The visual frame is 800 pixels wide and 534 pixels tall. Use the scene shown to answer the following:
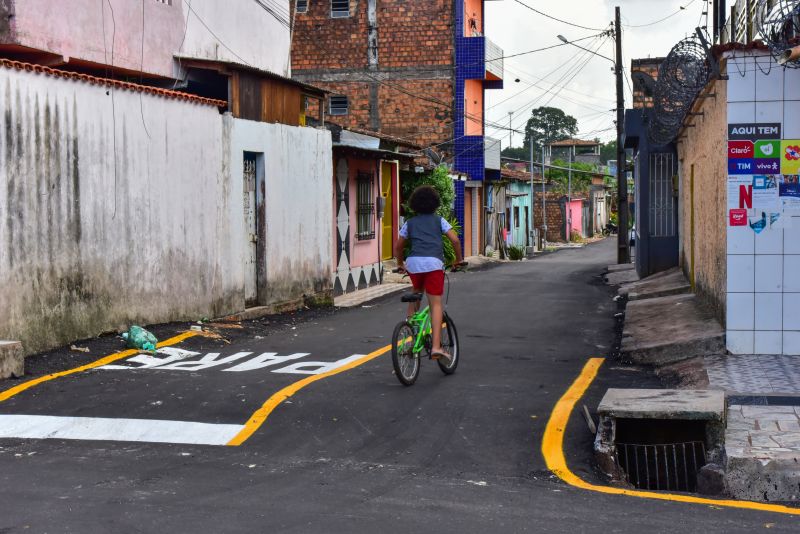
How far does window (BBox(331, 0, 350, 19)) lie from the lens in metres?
40.1

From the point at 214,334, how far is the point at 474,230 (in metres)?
31.8

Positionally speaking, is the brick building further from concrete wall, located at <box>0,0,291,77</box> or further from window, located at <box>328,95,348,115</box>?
concrete wall, located at <box>0,0,291,77</box>

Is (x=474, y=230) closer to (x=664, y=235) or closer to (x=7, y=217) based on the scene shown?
(x=664, y=235)

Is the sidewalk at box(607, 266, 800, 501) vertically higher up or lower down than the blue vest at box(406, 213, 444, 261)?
lower down

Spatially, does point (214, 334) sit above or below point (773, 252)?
below

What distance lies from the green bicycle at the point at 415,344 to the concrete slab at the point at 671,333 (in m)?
2.26

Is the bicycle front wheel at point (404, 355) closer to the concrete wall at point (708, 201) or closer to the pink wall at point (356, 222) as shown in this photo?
the concrete wall at point (708, 201)

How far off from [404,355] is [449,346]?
106 centimetres

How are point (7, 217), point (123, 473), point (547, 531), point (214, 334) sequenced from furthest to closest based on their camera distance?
point (214, 334), point (7, 217), point (123, 473), point (547, 531)

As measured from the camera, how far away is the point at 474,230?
44844mm

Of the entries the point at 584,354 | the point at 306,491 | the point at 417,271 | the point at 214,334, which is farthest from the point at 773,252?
the point at 214,334

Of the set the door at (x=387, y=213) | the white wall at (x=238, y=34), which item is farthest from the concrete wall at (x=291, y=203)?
the door at (x=387, y=213)

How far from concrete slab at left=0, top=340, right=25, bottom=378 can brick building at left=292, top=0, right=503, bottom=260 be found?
3005cm

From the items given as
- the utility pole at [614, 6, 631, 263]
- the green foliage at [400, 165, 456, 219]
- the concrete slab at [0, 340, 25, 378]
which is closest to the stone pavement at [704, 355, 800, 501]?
the concrete slab at [0, 340, 25, 378]
